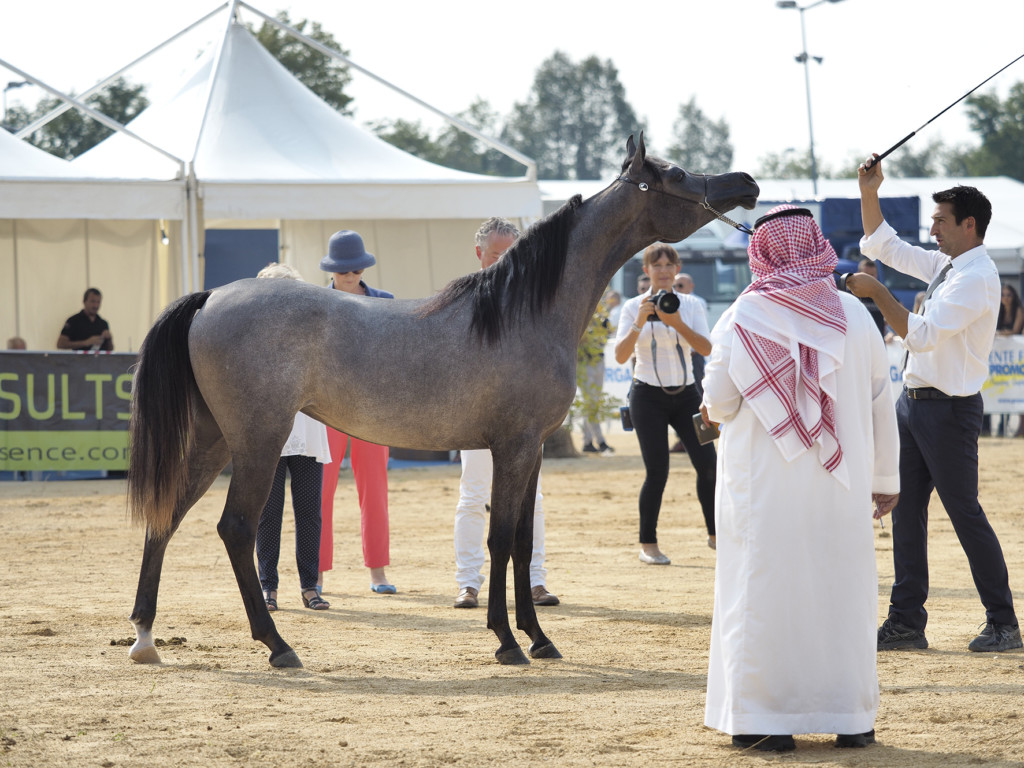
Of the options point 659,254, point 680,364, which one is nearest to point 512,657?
point 680,364

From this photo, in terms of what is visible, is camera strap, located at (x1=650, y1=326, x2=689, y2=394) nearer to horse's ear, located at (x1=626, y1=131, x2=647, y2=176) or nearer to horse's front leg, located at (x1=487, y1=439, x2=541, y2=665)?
horse's ear, located at (x1=626, y1=131, x2=647, y2=176)

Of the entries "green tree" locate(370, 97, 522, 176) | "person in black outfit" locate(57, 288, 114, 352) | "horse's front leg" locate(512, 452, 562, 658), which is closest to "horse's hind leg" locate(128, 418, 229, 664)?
"horse's front leg" locate(512, 452, 562, 658)

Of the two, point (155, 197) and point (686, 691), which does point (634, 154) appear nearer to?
point (686, 691)

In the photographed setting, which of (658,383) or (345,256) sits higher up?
(345,256)

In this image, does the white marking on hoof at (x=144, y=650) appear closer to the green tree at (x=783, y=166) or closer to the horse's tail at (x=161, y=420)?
the horse's tail at (x=161, y=420)

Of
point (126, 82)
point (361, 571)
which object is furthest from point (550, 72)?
point (361, 571)

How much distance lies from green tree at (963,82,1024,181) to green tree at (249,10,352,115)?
43.5 m

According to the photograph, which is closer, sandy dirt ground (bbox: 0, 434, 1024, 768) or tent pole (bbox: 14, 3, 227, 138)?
sandy dirt ground (bbox: 0, 434, 1024, 768)

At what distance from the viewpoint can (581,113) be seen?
295 feet

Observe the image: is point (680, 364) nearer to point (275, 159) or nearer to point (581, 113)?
point (275, 159)

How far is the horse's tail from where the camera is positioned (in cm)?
554

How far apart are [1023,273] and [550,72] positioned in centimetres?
7017

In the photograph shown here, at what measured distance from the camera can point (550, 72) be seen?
297 ft

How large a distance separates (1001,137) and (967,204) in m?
75.1
